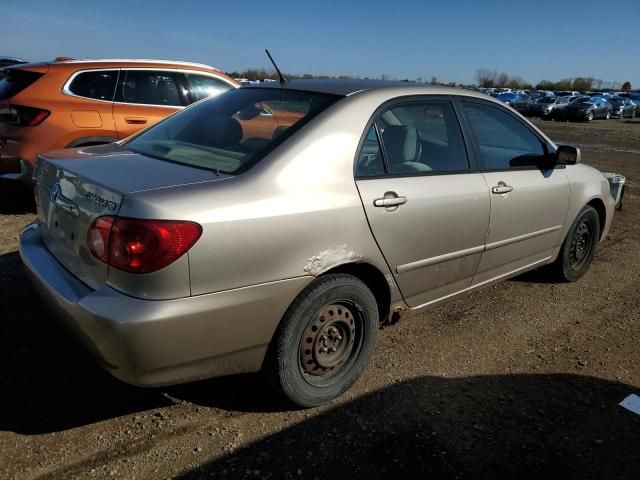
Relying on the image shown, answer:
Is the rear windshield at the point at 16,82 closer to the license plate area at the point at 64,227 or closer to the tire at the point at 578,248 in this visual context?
the license plate area at the point at 64,227

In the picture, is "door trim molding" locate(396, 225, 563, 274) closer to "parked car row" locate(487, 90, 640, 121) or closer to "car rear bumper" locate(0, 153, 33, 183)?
"car rear bumper" locate(0, 153, 33, 183)

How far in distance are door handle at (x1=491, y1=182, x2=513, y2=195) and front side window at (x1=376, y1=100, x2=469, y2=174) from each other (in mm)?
252

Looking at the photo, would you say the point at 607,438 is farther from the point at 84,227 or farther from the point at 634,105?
the point at 634,105

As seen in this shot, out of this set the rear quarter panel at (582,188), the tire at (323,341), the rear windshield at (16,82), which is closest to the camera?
the tire at (323,341)

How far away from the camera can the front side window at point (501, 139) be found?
354 cm

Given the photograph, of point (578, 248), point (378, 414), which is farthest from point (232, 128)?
point (578, 248)

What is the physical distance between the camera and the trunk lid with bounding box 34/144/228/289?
224 centimetres

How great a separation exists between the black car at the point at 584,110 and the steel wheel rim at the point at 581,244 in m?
31.7

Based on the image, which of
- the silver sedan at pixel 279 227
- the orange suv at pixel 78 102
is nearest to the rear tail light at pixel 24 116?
the orange suv at pixel 78 102

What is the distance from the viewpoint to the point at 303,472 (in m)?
2.29

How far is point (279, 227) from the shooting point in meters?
2.35

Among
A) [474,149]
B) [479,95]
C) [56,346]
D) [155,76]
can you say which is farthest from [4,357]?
[155,76]

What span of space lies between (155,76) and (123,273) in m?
4.88

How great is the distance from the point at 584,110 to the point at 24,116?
33.8 meters
